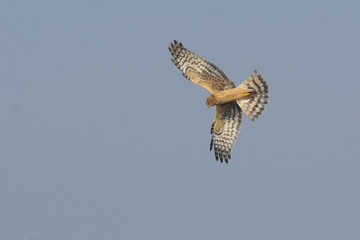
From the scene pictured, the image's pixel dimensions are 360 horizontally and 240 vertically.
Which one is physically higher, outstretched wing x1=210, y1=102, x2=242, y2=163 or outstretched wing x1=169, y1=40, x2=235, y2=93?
outstretched wing x1=169, y1=40, x2=235, y2=93

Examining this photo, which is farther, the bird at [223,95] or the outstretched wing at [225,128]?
the outstretched wing at [225,128]

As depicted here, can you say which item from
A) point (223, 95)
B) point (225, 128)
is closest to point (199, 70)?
point (223, 95)

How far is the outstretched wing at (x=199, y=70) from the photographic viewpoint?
21.3m

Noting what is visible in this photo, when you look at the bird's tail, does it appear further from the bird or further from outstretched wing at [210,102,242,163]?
outstretched wing at [210,102,242,163]

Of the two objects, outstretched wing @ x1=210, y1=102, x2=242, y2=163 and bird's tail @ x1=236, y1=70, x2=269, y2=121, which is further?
outstretched wing @ x1=210, y1=102, x2=242, y2=163

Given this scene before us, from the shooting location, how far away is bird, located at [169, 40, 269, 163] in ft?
68.3

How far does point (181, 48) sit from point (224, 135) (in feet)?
10.3

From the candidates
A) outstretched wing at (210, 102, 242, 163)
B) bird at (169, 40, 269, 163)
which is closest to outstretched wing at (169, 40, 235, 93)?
bird at (169, 40, 269, 163)

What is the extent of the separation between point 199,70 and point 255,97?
198 centimetres

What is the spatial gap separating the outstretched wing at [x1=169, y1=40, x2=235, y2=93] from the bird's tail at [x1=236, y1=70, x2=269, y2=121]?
0.60 m

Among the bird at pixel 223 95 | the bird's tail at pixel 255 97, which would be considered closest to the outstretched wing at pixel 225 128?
the bird at pixel 223 95

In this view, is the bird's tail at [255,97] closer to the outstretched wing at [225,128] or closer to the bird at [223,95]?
the bird at [223,95]

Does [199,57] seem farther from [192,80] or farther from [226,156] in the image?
[226,156]

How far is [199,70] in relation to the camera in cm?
2161
